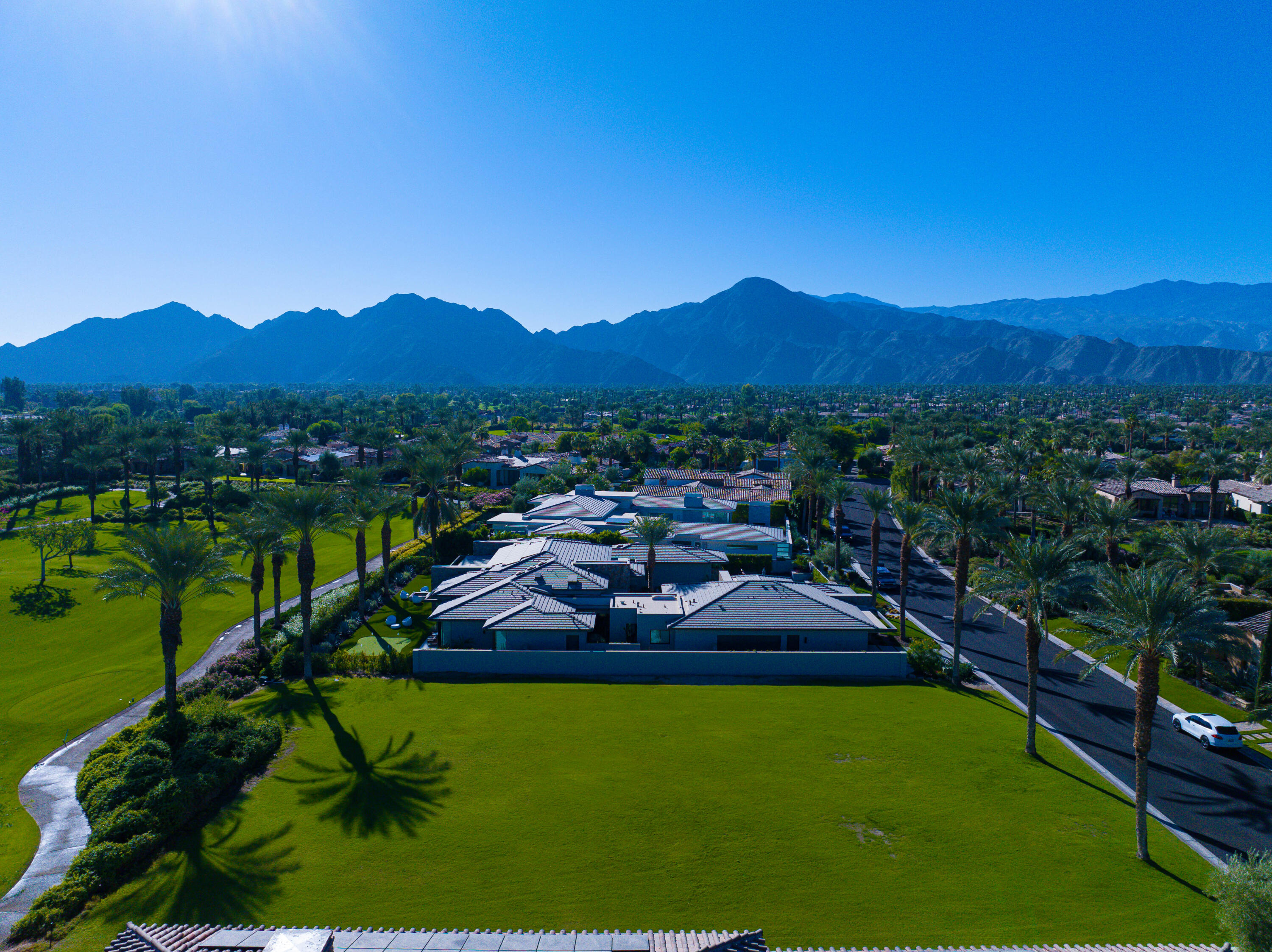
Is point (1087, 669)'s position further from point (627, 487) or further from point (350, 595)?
point (627, 487)

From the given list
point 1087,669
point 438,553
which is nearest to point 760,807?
point 1087,669

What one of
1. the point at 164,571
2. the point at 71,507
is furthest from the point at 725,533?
the point at 71,507

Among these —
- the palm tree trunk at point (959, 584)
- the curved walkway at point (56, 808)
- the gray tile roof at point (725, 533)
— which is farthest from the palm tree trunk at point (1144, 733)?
the gray tile roof at point (725, 533)

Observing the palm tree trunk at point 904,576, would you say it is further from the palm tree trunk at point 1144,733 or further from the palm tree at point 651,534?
the palm tree trunk at point 1144,733

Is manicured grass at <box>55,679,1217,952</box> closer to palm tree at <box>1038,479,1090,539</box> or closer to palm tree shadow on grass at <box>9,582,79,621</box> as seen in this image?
palm tree at <box>1038,479,1090,539</box>

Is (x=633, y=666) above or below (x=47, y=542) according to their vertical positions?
below
